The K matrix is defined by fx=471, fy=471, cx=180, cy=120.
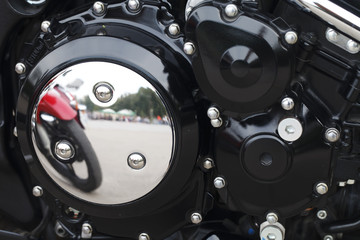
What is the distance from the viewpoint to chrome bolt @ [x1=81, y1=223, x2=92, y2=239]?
3.43 ft

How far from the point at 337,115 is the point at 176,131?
11.8 inches

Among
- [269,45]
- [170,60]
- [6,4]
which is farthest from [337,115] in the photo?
[6,4]

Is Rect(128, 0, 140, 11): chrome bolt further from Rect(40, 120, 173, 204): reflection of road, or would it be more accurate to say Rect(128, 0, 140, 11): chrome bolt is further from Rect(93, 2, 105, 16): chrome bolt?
Rect(40, 120, 173, 204): reflection of road

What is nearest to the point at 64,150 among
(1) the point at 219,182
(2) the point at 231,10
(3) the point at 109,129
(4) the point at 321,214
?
(3) the point at 109,129

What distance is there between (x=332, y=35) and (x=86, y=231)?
658 millimetres

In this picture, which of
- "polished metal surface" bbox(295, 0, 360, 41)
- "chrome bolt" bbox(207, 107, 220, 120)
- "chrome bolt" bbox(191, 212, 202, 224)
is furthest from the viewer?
"chrome bolt" bbox(191, 212, 202, 224)

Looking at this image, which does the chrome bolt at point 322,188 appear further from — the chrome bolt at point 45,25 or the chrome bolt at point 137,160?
the chrome bolt at point 45,25

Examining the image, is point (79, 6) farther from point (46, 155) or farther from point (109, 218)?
point (109, 218)

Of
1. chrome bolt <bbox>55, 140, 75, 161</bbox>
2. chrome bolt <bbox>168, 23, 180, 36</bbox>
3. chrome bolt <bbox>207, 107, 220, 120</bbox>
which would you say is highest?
chrome bolt <bbox>168, 23, 180, 36</bbox>

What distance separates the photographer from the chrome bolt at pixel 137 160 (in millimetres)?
901

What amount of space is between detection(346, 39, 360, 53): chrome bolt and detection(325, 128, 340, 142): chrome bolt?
0.14m

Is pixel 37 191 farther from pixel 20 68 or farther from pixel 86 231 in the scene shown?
pixel 20 68

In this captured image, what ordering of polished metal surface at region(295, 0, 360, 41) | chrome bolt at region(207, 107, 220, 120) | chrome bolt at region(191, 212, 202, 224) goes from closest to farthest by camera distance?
polished metal surface at region(295, 0, 360, 41)
chrome bolt at region(207, 107, 220, 120)
chrome bolt at region(191, 212, 202, 224)

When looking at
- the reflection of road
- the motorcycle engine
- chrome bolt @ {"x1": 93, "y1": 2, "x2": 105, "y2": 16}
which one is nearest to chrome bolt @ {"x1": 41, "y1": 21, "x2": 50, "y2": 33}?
the motorcycle engine
